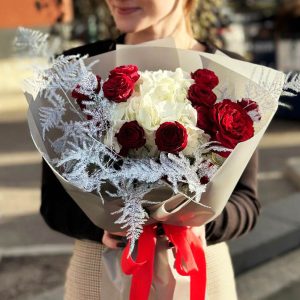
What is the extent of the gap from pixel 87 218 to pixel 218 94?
51 centimetres

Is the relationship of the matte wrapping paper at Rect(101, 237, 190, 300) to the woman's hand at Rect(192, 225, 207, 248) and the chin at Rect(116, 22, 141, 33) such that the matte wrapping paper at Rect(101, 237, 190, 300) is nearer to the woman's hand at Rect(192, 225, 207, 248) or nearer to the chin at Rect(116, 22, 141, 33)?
the woman's hand at Rect(192, 225, 207, 248)

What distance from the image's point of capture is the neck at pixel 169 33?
6.19 feet

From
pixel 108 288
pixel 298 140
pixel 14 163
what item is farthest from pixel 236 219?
pixel 298 140

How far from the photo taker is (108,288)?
1595mm

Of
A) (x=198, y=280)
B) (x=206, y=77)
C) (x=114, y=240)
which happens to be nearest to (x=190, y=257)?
(x=198, y=280)

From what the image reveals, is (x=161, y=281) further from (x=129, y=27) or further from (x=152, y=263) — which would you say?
(x=129, y=27)

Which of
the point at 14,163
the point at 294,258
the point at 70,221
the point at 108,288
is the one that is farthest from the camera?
the point at 14,163

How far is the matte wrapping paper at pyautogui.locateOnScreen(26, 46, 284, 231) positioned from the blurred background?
24cm

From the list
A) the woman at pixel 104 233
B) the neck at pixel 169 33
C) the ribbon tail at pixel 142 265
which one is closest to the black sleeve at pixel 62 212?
the woman at pixel 104 233

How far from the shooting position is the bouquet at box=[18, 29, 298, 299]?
1.30 metres

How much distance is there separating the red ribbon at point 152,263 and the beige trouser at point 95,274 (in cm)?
19

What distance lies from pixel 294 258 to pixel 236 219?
2.79 metres

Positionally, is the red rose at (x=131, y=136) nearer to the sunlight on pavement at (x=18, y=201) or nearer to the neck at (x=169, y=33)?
the neck at (x=169, y=33)

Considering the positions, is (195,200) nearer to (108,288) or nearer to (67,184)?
(67,184)
